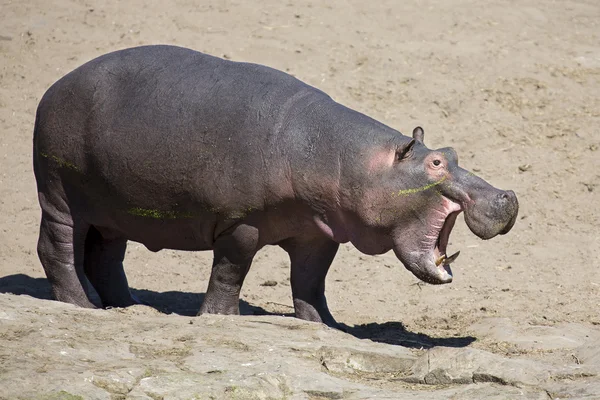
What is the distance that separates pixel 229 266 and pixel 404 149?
4.25 ft

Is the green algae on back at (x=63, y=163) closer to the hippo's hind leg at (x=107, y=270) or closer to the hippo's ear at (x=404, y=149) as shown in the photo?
the hippo's hind leg at (x=107, y=270)

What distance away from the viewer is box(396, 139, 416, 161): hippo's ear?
630cm

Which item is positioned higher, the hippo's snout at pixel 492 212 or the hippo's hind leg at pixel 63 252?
the hippo's snout at pixel 492 212

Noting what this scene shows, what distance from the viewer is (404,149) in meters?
6.31

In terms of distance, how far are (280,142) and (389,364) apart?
1.44 m

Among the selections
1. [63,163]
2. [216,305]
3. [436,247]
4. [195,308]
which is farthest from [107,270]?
[436,247]

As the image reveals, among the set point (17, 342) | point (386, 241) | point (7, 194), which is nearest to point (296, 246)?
point (386, 241)

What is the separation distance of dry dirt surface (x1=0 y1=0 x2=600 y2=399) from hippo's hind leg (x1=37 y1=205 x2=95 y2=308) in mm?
612

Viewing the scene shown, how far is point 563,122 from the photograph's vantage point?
1112 centimetres

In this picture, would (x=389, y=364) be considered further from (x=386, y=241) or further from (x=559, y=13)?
(x=559, y=13)

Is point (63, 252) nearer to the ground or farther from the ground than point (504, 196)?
nearer to the ground

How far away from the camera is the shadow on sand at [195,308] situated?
7.21 m

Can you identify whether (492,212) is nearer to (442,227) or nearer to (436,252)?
(442,227)

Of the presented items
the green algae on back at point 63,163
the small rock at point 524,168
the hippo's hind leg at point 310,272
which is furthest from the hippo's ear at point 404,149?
the small rock at point 524,168
